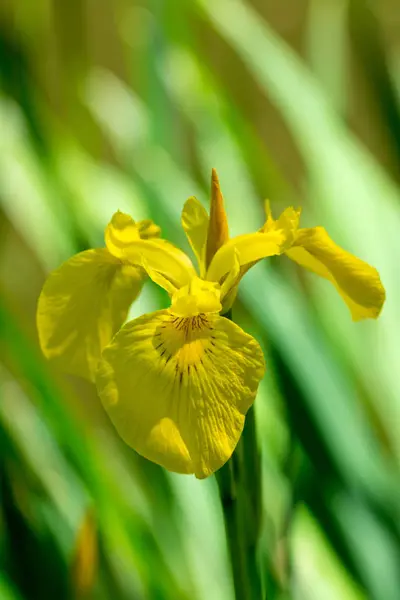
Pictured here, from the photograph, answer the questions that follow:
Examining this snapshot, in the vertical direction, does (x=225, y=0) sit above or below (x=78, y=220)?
above

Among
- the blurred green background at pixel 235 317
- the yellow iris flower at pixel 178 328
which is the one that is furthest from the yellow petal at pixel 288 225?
the blurred green background at pixel 235 317

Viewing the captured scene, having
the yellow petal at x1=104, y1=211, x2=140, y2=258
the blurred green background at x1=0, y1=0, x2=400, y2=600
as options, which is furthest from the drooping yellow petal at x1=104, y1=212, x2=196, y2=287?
the blurred green background at x1=0, y1=0, x2=400, y2=600

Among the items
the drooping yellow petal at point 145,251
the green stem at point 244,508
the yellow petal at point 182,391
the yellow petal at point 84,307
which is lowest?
the green stem at point 244,508

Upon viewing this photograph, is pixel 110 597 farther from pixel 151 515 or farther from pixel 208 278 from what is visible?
pixel 208 278

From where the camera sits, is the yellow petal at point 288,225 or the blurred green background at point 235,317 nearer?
the yellow petal at point 288,225

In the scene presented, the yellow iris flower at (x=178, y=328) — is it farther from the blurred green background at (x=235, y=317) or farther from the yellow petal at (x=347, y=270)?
the blurred green background at (x=235, y=317)

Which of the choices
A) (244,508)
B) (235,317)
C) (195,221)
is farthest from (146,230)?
(235,317)

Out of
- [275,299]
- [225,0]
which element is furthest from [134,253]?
[225,0]

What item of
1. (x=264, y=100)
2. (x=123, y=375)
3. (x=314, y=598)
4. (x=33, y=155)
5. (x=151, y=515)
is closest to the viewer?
(x=123, y=375)
